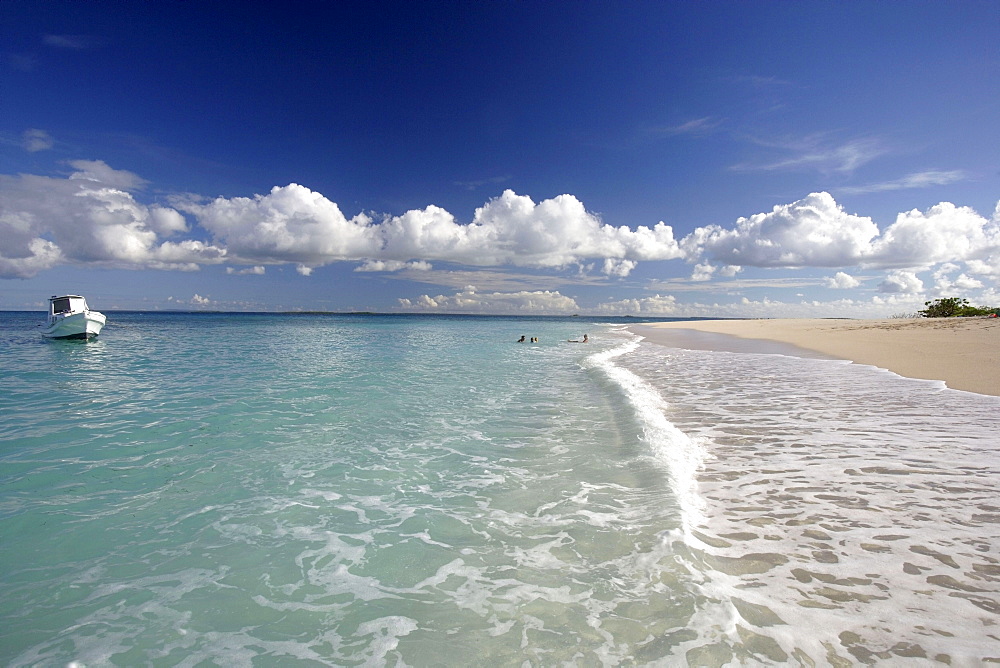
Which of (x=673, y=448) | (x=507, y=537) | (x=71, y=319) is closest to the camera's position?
(x=507, y=537)

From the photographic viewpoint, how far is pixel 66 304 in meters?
36.9

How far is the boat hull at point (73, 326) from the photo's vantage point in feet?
114

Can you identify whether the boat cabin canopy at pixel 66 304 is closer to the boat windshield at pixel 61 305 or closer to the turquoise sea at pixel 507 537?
the boat windshield at pixel 61 305

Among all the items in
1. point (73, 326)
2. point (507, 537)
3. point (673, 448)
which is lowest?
point (507, 537)

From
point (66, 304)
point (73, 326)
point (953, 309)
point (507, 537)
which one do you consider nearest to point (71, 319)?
point (73, 326)

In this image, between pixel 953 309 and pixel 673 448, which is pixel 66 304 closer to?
pixel 673 448

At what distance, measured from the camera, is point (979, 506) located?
5281 millimetres

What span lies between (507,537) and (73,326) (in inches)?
1805

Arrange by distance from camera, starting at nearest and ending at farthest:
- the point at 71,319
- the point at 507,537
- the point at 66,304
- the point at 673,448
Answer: the point at 507,537 → the point at 673,448 → the point at 71,319 → the point at 66,304

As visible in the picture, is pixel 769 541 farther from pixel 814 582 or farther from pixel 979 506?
pixel 979 506

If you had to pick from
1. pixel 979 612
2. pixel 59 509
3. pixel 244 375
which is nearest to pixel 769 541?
pixel 979 612

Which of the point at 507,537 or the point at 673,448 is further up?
the point at 673,448

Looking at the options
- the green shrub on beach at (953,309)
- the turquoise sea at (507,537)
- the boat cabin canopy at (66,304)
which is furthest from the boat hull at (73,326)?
the green shrub on beach at (953,309)

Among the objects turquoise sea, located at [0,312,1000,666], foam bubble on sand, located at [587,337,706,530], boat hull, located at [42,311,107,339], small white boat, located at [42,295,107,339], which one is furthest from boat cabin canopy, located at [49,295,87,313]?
foam bubble on sand, located at [587,337,706,530]
